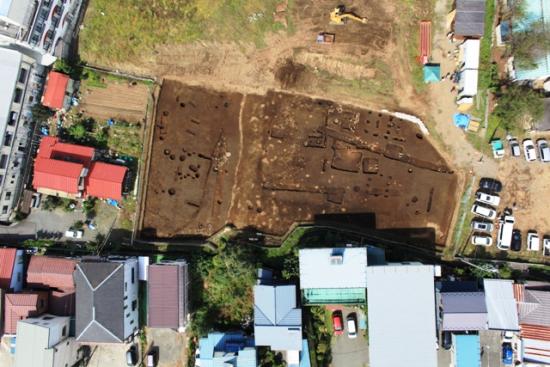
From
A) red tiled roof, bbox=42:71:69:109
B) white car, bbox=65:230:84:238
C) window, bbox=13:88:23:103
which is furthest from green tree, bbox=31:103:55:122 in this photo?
white car, bbox=65:230:84:238

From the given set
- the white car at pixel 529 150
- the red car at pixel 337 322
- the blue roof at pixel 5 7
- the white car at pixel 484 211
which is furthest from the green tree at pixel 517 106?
the blue roof at pixel 5 7

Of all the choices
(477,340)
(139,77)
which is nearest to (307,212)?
(477,340)

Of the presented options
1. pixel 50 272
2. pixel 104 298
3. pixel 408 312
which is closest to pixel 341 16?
pixel 408 312

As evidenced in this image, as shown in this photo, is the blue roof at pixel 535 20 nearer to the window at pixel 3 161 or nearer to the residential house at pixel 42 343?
the window at pixel 3 161

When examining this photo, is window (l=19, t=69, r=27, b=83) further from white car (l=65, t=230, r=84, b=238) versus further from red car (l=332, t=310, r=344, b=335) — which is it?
red car (l=332, t=310, r=344, b=335)

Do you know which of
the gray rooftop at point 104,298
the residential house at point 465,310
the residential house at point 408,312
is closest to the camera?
the residential house at point 408,312

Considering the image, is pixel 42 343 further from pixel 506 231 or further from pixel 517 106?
pixel 517 106

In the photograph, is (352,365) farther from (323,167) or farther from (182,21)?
(182,21)
